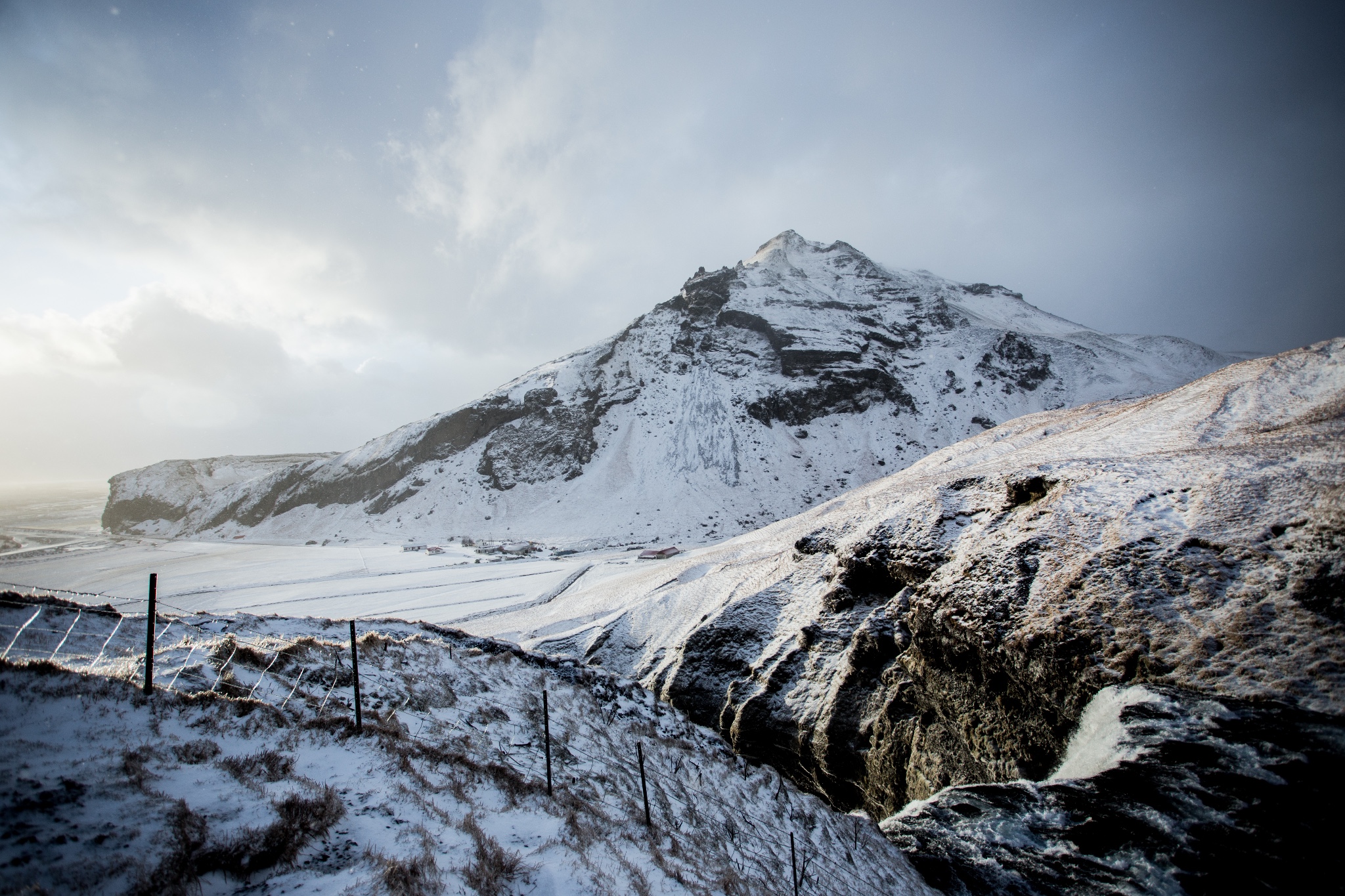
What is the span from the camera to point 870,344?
79.8m

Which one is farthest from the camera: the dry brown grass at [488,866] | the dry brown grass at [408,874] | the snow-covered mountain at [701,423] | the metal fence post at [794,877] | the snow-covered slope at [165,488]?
the snow-covered slope at [165,488]

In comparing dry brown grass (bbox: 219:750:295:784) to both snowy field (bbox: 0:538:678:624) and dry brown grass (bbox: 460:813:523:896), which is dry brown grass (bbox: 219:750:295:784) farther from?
snowy field (bbox: 0:538:678:624)

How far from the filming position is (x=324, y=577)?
36.2 metres

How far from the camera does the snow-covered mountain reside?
61.2 m

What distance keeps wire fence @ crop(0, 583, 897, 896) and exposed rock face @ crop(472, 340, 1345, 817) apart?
8.13ft

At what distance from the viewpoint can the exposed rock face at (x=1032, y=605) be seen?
24.6 feet

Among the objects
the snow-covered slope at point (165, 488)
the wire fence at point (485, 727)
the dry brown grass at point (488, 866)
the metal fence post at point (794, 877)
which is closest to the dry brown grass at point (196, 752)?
the wire fence at point (485, 727)

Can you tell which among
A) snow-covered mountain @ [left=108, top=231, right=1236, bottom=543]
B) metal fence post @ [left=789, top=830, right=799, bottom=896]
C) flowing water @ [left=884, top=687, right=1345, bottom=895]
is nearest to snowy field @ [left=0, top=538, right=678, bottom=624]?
snow-covered mountain @ [left=108, top=231, right=1236, bottom=543]

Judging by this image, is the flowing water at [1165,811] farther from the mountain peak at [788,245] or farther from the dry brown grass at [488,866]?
the mountain peak at [788,245]

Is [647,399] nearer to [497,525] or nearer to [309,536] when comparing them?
[497,525]

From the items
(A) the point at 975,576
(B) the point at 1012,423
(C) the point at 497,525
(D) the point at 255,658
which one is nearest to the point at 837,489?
(B) the point at 1012,423

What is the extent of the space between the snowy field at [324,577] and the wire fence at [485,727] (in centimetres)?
1137

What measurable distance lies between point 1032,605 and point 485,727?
500 inches

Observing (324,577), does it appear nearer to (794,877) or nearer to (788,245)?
(794,877)
